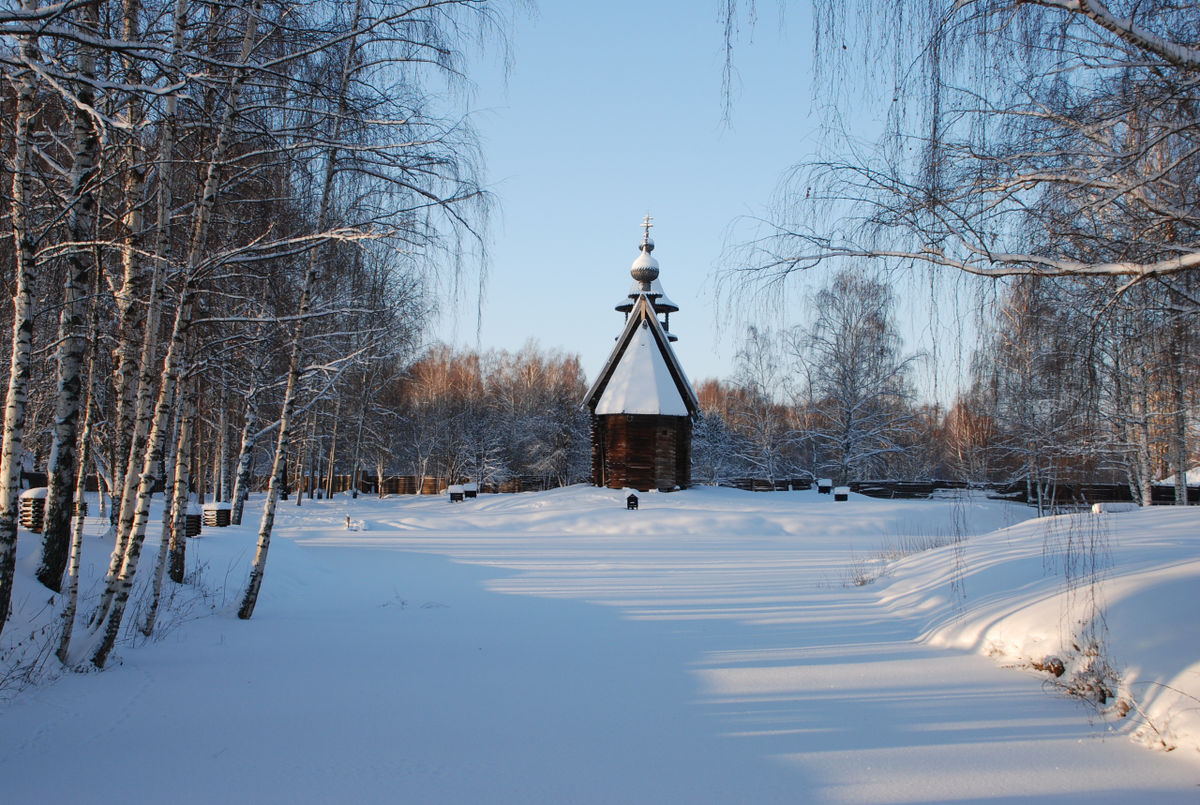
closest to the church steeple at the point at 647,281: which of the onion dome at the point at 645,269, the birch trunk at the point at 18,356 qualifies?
the onion dome at the point at 645,269

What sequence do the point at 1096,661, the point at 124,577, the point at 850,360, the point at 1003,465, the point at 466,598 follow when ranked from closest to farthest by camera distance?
the point at 1096,661, the point at 124,577, the point at 466,598, the point at 850,360, the point at 1003,465

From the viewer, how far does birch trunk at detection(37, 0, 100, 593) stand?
5.28 metres

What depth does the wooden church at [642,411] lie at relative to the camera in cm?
2664

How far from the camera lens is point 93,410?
1014 centimetres

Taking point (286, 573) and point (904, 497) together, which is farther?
point (904, 497)

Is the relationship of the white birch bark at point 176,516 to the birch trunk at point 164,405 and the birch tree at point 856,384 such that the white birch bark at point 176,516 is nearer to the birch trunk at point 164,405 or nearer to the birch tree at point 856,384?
the birch trunk at point 164,405

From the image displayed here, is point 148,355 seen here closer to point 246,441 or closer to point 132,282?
point 132,282

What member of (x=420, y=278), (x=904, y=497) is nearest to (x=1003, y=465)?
(x=904, y=497)

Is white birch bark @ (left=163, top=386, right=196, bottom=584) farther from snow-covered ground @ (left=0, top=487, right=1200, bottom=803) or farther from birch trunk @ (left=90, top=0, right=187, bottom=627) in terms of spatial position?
birch trunk @ (left=90, top=0, right=187, bottom=627)

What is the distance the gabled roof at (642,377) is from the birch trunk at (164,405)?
67.3 feet

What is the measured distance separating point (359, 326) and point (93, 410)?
11.8 ft

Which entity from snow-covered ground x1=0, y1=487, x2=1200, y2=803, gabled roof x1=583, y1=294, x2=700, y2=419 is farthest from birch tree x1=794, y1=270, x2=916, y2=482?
snow-covered ground x1=0, y1=487, x2=1200, y2=803

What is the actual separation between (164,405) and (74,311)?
0.91m

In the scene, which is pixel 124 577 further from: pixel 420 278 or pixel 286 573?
pixel 286 573
